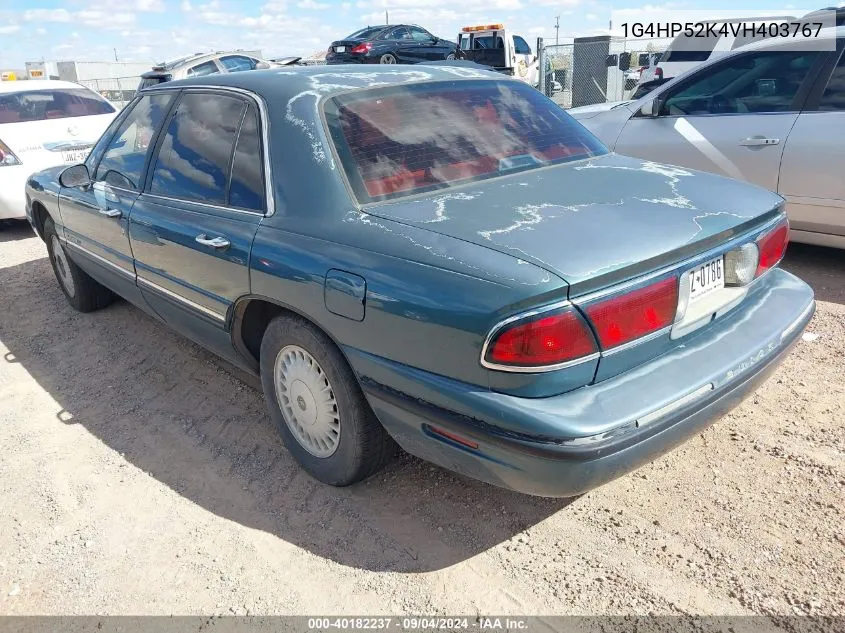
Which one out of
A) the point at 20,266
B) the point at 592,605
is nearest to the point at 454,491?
the point at 592,605

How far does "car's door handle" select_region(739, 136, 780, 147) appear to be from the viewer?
190 inches

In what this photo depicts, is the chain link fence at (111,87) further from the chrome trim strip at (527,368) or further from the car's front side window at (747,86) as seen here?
the chrome trim strip at (527,368)

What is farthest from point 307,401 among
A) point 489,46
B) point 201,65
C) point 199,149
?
point 489,46

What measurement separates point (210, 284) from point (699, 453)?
89.3 inches

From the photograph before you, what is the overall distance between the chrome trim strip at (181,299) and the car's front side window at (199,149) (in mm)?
488

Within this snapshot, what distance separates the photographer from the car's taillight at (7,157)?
7.38 meters

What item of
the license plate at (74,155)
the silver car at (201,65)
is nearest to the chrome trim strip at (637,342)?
the license plate at (74,155)

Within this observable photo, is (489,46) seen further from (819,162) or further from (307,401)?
(307,401)

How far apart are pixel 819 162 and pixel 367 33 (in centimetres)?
1686

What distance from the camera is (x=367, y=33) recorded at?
760 inches

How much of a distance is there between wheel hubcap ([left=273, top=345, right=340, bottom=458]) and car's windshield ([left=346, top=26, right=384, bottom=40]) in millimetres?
18072

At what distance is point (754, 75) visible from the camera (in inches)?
200

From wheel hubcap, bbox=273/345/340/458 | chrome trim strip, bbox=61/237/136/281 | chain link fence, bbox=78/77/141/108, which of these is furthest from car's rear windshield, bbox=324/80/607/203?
chain link fence, bbox=78/77/141/108

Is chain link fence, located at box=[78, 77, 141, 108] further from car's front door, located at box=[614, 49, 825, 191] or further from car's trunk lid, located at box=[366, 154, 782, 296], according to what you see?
car's trunk lid, located at box=[366, 154, 782, 296]
